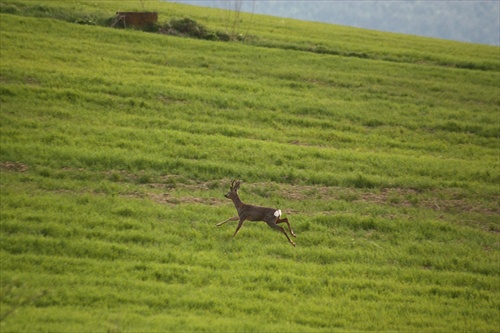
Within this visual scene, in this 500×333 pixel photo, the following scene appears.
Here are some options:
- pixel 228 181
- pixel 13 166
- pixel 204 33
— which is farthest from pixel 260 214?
pixel 204 33

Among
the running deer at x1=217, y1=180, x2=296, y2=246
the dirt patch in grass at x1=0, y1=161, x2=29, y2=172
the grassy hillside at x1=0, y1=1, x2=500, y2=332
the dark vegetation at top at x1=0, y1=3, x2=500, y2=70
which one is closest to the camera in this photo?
the grassy hillside at x1=0, y1=1, x2=500, y2=332

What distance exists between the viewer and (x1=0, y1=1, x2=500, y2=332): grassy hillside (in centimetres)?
1114

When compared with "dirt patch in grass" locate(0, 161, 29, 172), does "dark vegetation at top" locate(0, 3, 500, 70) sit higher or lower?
higher

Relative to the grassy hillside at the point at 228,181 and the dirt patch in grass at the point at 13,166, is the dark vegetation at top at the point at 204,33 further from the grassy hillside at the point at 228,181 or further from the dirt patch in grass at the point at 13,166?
the dirt patch in grass at the point at 13,166

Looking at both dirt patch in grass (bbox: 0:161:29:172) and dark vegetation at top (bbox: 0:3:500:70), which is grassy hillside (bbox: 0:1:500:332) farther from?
dark vegetation at top (bbox: 0:3:500:70)

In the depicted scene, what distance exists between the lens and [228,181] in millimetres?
16531

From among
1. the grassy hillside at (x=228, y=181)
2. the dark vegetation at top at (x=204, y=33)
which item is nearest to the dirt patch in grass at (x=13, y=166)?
the grassy hillside at (x=228, y=181)

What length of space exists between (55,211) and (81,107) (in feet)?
23.4

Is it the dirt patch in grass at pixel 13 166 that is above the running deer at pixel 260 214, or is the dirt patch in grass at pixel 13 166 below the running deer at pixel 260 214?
below

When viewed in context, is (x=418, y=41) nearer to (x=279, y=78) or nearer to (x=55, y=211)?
(x=279, y=78)

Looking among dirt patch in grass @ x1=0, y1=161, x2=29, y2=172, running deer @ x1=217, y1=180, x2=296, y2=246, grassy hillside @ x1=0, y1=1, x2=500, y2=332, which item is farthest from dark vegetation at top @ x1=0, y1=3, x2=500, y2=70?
running deer @ x1=217, y1=180, x2=296, y2=246

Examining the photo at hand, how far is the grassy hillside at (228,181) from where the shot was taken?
36.6 ft

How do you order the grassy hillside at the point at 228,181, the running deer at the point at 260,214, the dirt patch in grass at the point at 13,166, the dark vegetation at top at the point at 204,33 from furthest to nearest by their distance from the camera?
the dark vegetation at top at the point at 204,33 < the dirt patch in grass at the point at 13,166 < the running deer at the point at 260,214 < the grassy hillside at the point at 228,181

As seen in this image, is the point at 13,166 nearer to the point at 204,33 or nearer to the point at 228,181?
the point at 228,181
